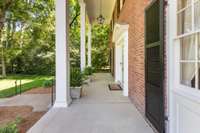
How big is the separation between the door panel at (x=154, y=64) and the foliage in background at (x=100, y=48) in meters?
21.3

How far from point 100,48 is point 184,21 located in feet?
80.8

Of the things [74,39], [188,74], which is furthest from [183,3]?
[74,39]

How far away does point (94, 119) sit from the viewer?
18.5ft

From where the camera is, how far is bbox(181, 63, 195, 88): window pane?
10.3 feet

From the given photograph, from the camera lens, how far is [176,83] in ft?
12.0

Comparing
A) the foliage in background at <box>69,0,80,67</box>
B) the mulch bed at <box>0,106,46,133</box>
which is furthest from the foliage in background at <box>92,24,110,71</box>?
the mulch bed at <box>0,106,46,133</box>

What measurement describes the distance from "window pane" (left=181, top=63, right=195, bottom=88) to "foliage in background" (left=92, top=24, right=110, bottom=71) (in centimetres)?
2293

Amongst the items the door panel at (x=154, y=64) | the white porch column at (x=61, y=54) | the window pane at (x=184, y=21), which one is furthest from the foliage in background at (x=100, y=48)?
the window pane at (x=184, y=21)

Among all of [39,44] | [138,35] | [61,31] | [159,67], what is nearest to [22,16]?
[39,44]

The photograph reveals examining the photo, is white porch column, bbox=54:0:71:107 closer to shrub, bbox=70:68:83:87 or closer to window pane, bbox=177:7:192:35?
shrub, bbox=70:68:83:87

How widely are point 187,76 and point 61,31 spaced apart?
14.5ft

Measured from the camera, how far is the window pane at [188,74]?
314 cm

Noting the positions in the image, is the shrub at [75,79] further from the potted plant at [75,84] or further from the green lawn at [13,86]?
the green lawn at [13,86]

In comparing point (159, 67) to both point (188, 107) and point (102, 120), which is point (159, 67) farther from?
point (102, 120)
